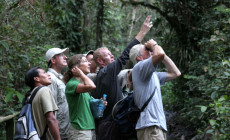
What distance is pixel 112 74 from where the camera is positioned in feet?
13.4

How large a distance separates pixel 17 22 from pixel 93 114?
13.0 feet

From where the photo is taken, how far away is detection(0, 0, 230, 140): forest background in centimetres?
596

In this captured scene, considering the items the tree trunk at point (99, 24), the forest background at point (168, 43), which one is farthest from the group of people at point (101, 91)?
the tree trunk at point (99, 24)

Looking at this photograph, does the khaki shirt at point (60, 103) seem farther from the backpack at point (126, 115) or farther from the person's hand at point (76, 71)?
the backpack at point (126, 115)

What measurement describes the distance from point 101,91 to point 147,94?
0.92m

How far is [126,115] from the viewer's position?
377 centimetres

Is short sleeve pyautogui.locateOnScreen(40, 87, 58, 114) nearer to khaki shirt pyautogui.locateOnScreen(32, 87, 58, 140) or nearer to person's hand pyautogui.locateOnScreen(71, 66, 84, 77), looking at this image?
khaki shirt pyautogui.locateOnScreen(32, 87, 58, 140)

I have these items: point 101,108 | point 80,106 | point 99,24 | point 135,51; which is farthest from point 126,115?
point 99,24

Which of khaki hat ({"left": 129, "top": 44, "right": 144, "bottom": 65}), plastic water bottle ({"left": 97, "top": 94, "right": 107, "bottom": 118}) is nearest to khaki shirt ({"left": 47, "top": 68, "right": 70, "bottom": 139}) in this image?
plastic water bottle ({"left": 97, "top": 94, "right": 107, "bottom": 118})

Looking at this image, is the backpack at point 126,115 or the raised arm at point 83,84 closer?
the backpack at point 126,115

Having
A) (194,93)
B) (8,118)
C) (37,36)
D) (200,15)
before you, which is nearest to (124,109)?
(8,118)

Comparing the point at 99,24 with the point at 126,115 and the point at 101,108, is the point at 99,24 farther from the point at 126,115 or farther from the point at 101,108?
the point at 126,115

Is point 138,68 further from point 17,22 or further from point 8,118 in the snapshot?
point 17,22

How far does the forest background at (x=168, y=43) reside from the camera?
19.6 feet
